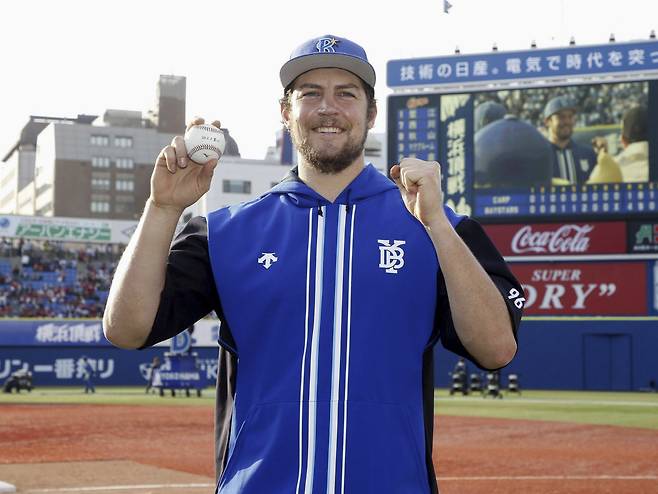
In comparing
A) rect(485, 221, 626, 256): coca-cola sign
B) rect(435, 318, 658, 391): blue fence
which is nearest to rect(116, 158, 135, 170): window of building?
rect(435, 318, 658, 391): blue fence

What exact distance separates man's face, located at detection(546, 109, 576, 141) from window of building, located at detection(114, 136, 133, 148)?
9186 cm

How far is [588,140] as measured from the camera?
110ft

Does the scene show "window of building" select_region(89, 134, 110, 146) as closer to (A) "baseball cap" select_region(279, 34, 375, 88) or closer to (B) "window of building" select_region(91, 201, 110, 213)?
(B) "window of building" select_region(91, 201, 110, 213)

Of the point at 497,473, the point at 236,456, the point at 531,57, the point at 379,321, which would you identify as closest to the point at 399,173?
the point at 379,321

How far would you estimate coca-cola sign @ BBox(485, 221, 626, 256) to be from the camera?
34.6 meters

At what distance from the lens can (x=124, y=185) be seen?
121188 mm

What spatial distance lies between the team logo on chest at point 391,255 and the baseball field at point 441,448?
813 centimetres

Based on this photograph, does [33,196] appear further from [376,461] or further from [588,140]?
[376,461]

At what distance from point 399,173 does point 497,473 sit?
9876 millimetres

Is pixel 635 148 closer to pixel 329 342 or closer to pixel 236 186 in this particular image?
pixel 329 342

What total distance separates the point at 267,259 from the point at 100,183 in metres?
121

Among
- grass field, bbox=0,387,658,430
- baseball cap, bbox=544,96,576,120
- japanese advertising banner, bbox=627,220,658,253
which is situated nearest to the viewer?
grass field, bbox=0,387,658,430

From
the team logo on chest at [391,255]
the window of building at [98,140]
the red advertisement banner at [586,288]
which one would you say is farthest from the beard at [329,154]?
the window of building at [98,140]

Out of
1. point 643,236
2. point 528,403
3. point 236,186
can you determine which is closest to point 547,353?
point 643,236
